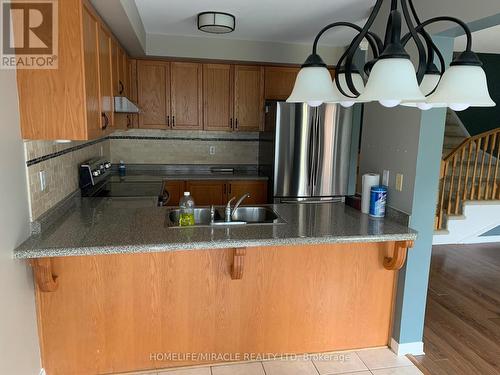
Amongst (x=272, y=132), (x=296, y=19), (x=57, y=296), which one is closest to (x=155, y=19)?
(x=296, y=19)

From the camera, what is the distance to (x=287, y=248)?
231 cm

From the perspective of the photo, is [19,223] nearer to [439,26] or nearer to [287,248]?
[287,248]

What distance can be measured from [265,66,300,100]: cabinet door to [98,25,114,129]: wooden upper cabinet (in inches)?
79.6

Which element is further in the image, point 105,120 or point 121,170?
point 121,170

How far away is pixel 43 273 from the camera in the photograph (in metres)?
1.91

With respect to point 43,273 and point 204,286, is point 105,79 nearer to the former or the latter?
point 43,273

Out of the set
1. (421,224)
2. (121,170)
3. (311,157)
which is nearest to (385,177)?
(421,224)

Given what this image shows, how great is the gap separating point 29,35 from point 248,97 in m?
2.74

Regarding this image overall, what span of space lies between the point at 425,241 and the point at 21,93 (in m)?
2.46

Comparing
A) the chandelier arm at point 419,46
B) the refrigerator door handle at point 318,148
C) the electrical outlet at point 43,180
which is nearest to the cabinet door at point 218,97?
the refrigerator door handle at point 318,148

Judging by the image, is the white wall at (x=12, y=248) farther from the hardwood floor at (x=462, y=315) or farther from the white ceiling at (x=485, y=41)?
the white ceiling at (x=485, y=41)

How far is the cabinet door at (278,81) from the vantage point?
4.27 metres

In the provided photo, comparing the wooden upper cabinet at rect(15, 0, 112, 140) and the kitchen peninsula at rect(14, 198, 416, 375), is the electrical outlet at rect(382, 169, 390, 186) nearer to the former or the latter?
the kitchen peninsula at rect(14, 198, 416, 375)

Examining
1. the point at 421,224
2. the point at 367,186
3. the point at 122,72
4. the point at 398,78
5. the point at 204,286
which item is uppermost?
the point at 122,72
